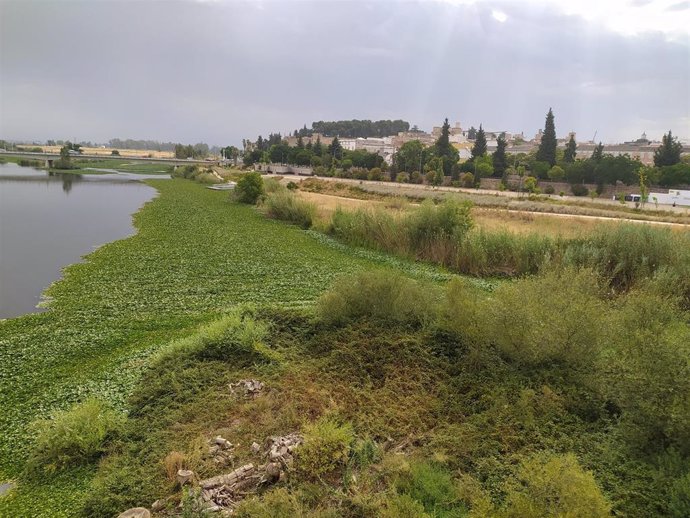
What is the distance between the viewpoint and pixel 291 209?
2930cm

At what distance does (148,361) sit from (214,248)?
37.5 ft

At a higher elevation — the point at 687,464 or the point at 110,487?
the point at 687,464

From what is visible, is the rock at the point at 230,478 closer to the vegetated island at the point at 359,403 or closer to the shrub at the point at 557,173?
the vegetated island at the point at 359,403

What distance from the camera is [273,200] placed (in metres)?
31.0

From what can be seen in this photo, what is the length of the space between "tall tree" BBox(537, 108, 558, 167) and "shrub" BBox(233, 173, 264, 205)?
55.9 metres

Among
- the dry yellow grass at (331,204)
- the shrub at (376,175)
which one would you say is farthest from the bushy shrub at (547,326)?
the shrub at (376,175)

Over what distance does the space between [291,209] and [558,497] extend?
26.3 metres

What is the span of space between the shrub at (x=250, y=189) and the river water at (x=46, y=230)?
8.38 m

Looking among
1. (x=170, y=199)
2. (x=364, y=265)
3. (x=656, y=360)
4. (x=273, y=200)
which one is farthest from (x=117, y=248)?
(x=170, y=199)

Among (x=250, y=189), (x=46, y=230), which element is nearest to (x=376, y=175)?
(x=250, y=189)

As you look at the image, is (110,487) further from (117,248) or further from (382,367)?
(117,248)

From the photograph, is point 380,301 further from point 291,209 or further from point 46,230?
point 46,230

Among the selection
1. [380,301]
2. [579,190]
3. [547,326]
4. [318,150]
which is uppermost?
[318,150]

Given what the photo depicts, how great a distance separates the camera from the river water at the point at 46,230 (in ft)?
50.4
